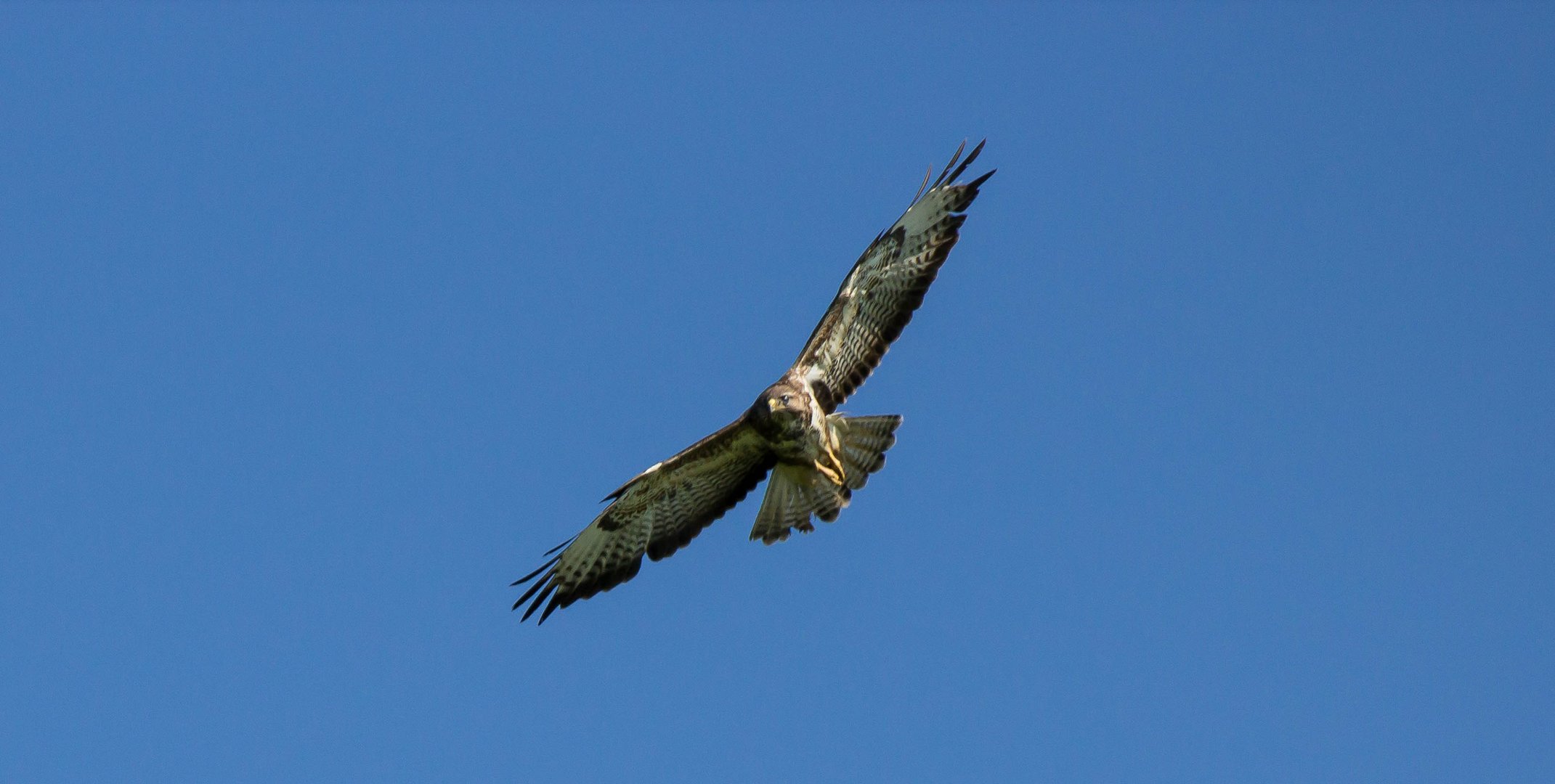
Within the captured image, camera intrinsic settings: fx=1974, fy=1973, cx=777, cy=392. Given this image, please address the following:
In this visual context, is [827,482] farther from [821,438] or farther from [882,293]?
[882,293]

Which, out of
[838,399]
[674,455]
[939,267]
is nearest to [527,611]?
[674,455]

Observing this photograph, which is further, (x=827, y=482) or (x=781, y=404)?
(x=827, y=482)

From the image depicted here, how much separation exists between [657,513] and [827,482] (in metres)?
1.25

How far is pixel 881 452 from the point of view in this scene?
13.3 metres

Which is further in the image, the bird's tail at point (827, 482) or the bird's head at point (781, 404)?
the bird's tail at point (827, 482)

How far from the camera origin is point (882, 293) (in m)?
13.4

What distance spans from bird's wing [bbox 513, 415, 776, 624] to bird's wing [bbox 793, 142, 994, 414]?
0.67 m

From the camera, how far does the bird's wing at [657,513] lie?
13.3 meters

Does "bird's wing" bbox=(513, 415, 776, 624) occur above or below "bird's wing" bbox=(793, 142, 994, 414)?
below

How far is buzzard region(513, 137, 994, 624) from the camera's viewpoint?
43.2 feet

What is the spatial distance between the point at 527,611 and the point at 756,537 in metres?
1.74

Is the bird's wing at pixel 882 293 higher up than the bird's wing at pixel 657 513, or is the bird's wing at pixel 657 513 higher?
the bird's wing at pixel 882 293

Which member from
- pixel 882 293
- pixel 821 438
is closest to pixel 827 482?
pixel 821 438

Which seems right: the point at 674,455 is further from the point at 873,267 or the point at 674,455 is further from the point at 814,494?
the point at 873,267
